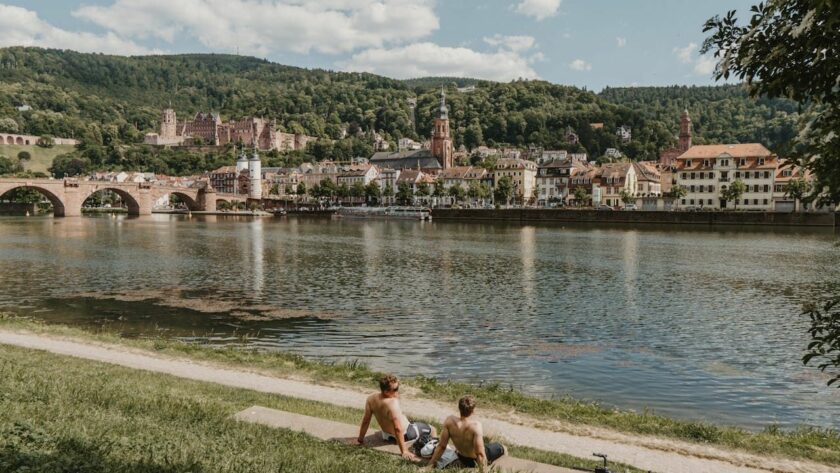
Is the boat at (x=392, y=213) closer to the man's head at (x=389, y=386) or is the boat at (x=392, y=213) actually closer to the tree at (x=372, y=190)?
the tree at (x=372, y=190)

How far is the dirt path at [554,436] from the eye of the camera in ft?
34.1

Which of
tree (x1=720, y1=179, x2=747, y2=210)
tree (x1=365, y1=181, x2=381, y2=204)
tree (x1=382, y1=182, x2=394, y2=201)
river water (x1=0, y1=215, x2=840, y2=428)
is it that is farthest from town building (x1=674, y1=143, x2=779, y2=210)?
tree (x1=382, y1=182, x2=394, y2=201)

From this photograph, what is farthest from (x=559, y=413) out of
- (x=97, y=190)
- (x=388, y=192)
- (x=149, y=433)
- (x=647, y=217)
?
(x=388, y=192)

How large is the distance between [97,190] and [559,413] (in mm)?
144220

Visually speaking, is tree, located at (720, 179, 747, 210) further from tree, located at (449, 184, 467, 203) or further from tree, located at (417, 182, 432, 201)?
tree, located at (417, 182, 432, 201)

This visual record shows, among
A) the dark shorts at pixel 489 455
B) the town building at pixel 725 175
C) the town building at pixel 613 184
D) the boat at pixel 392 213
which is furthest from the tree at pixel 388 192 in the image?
the dark shorts at pixel 489 455

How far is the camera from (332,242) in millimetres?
69688

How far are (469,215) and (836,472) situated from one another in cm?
11288

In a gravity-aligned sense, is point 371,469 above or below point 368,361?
above

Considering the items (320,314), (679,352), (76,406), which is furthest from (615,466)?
(320,314)

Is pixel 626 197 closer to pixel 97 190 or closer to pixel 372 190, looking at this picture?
pixel 372 190

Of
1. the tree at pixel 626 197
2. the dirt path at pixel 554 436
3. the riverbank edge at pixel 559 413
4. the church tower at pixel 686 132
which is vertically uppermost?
the church tower at pixel 686 132

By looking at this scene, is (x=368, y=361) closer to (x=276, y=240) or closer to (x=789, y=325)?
(x=789, y=325)

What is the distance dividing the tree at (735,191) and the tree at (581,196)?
99.6ft
